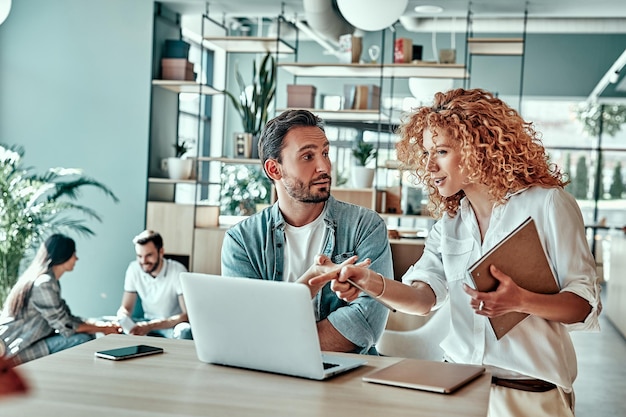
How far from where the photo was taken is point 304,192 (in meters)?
2.77

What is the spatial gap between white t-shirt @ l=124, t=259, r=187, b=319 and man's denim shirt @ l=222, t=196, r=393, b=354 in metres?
2.88

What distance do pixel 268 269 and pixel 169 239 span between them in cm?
435

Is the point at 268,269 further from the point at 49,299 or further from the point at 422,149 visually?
the point at 49,299

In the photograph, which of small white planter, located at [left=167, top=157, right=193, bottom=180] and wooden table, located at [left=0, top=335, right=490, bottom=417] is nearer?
wooden table, located at [left=0, top=335, right=490, bottom=417]

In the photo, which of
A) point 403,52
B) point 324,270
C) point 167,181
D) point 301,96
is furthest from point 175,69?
point 324,270

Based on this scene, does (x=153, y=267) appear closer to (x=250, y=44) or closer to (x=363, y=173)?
(x=363, y=173)

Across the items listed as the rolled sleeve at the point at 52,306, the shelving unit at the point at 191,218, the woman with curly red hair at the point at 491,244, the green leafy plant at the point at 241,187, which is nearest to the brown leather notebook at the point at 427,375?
the woman with curly red hair at the point at 491,244

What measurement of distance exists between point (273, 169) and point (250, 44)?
477cm

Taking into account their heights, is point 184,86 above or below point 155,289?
above

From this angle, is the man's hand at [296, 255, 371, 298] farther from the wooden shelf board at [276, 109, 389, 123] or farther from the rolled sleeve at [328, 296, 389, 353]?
the wooden shelf board at [276, 109, 389, 123]

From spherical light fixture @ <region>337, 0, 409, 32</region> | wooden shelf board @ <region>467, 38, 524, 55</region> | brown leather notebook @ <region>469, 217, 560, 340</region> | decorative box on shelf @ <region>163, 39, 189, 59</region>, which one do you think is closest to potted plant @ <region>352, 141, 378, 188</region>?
wooden shelf board @ <region>467, 38, 524, 55</region>

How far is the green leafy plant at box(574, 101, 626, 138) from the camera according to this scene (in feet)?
45.9

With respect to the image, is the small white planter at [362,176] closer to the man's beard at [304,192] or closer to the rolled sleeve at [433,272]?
the man's beard at [304,192]

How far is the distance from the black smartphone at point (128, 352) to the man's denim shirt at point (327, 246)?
0.72 metres
